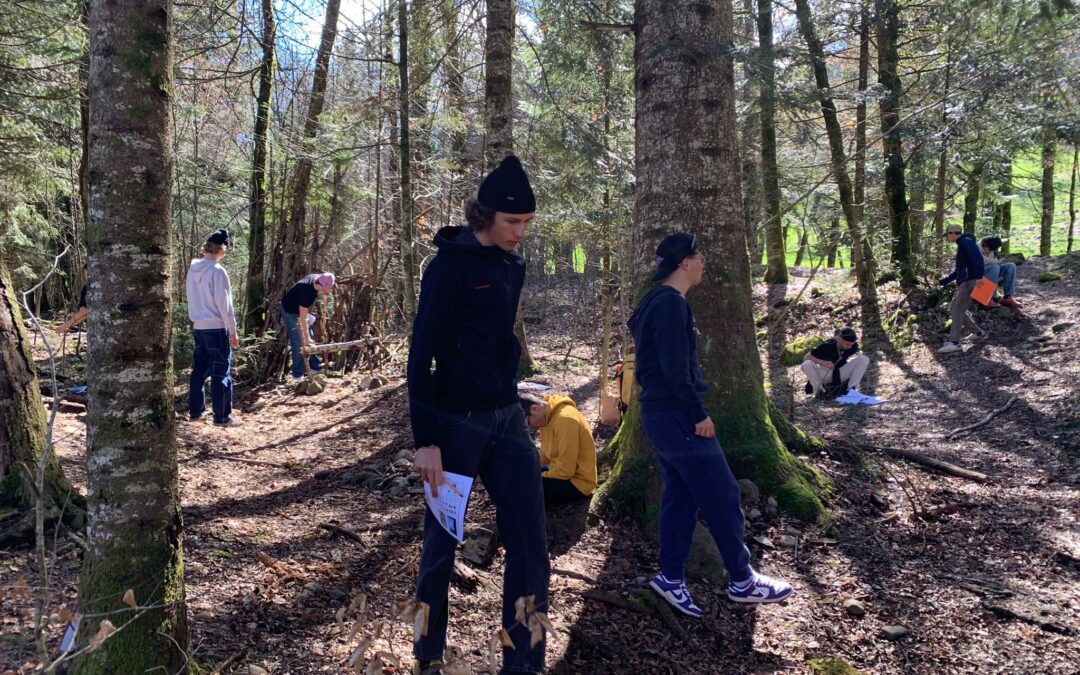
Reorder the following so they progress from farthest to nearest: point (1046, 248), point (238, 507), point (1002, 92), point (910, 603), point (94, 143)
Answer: point (1046, 248), point (1002, 92), point (238, 507), point (910, 603), point (94, 143)

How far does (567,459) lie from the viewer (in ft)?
15.7

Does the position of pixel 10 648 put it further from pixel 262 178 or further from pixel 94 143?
pixel 262 178

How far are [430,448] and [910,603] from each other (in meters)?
2.96

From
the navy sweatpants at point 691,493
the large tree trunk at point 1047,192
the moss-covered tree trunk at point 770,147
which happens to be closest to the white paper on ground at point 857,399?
the moss-covered tree trunk at point 770,147

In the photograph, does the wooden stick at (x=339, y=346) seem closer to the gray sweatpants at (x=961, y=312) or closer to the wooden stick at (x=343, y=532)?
the wooden stick at (x=343, y=532)

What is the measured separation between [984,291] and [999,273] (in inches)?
33.0

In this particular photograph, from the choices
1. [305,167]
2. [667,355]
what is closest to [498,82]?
[305,167]

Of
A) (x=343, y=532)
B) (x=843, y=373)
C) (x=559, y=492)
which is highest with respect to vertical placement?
(x=843, y=373)

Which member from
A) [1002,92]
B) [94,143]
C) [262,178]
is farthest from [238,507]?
[1002,92]

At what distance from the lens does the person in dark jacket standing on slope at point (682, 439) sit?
350 cm

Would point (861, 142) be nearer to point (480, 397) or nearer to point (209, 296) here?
point (209, 296)

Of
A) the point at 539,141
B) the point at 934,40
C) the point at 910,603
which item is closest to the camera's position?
the point at 910,603

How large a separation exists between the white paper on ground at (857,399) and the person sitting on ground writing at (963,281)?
2.45m

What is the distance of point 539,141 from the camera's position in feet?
38.9
